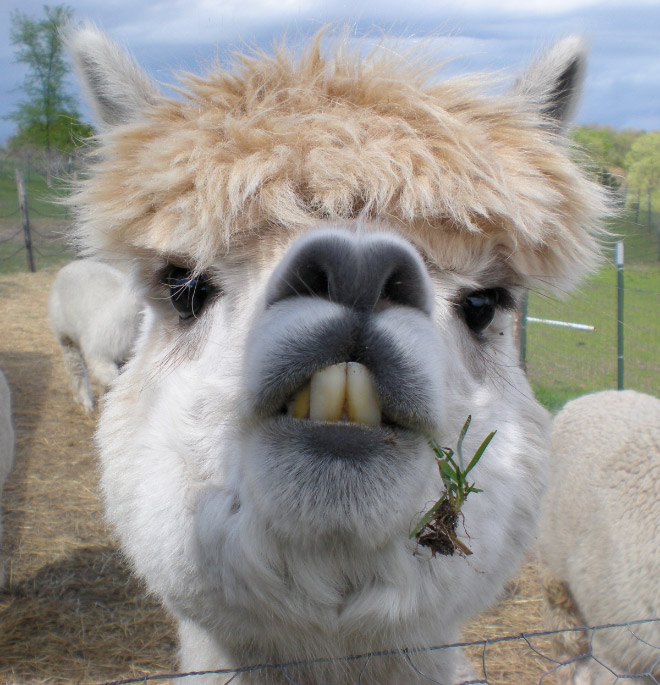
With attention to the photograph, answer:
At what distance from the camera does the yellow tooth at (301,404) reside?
1.19m

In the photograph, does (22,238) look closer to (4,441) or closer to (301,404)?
(4,441)

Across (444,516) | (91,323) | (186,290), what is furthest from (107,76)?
(91,323)

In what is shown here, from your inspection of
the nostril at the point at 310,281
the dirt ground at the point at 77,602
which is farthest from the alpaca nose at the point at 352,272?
the dirt ground at the point at 77,602

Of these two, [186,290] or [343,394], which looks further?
[186,290]

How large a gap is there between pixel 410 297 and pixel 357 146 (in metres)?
0.48

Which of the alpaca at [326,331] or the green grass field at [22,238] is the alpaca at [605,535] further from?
the green grass field at [22,238]

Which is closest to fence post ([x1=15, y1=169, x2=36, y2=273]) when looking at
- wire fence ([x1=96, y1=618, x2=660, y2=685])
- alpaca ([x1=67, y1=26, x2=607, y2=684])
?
wire fence ([x1=96, y1=618, x2=660, y2=685])

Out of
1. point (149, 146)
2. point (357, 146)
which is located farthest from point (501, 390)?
point (149, 146)

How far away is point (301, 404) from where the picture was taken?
3.93 ft

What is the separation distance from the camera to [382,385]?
3.84ft

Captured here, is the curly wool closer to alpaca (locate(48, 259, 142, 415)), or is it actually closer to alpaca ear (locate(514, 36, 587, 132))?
alpaca ear (locate(514, 36, 587, 132))

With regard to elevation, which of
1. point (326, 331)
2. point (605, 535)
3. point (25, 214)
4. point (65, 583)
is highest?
point (326, 331)

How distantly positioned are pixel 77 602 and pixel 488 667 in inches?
125

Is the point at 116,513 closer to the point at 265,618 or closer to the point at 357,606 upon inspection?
the point at 265,618
